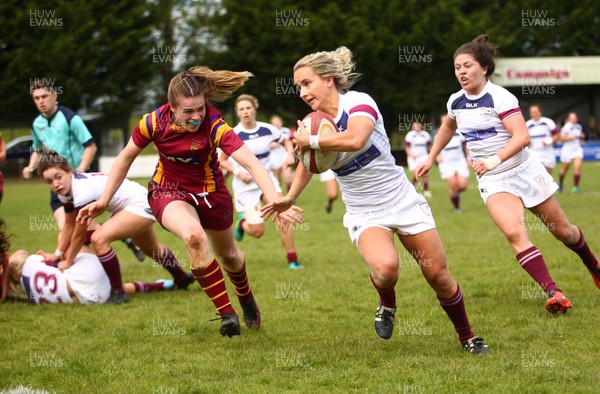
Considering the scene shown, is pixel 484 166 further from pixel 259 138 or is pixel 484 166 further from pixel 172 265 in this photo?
pixel 259 138

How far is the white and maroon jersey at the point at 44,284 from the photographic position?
7641 mm

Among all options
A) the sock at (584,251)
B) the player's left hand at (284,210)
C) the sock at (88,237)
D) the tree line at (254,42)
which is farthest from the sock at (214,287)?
the tree line at (254,42)

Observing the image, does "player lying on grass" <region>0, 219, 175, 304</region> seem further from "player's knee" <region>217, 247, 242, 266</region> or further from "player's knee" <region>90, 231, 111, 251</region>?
"player's knee" <region>217, 247, 242, 266</region>

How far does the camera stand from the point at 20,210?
18734 millimetres

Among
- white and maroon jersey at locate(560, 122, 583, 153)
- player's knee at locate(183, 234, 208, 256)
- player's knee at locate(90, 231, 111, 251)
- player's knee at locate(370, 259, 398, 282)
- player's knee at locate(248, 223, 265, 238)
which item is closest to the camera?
player's knee at locate(370, 259, 398, 282)

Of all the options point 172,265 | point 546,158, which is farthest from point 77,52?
point 172,265

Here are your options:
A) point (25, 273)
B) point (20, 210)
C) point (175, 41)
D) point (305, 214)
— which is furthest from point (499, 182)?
point (175, 41)

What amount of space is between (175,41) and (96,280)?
3515 cm

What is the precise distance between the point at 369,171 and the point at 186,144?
4.63 feet

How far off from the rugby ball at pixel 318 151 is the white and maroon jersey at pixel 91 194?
2.86m

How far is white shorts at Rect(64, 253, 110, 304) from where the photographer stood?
7590 mm

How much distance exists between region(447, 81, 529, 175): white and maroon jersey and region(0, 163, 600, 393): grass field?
1304 millimetres

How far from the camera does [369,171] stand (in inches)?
200

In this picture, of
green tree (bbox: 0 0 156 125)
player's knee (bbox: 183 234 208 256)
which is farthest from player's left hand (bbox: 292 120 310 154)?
green tree (bbox: 0 0 156 125)
